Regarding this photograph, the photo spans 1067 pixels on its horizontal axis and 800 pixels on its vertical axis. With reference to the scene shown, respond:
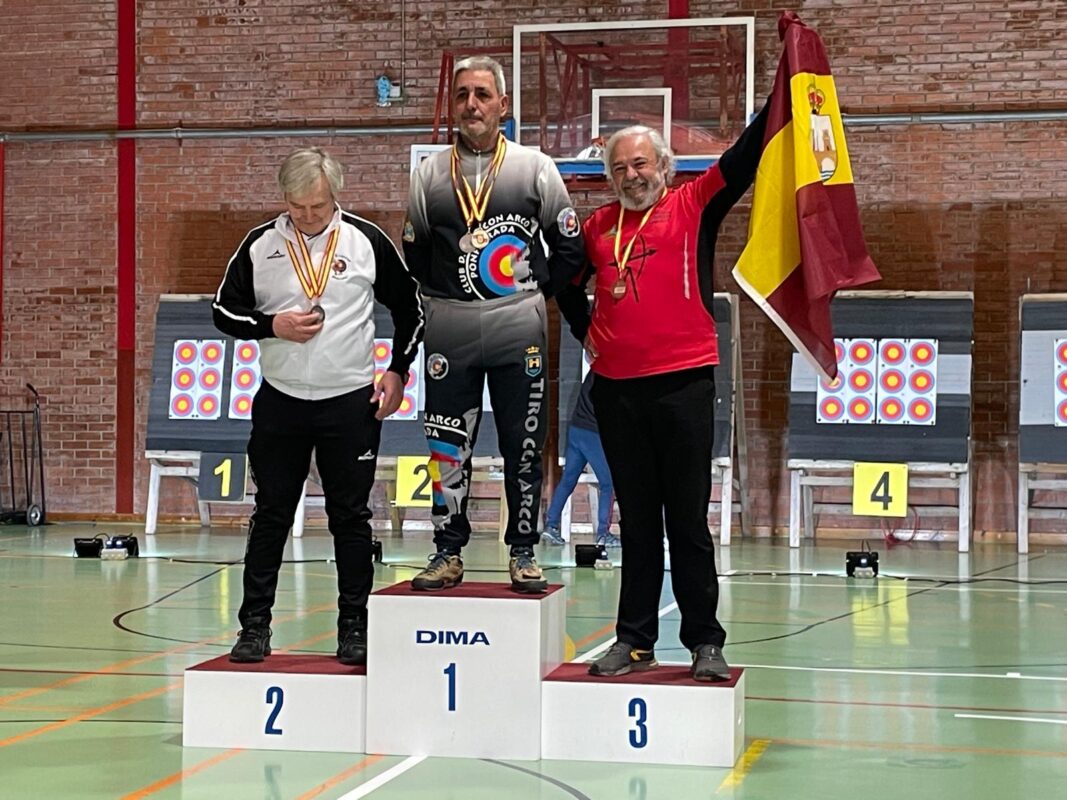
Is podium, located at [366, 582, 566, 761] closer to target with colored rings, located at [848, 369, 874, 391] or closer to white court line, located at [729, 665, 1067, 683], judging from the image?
white court line, located at [729, 665, 1067, 683]

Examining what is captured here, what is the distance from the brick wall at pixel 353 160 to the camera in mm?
9641

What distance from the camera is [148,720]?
3.96 metres

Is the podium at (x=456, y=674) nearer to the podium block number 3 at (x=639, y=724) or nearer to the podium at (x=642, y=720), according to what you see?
the podium at (x=642, y=720)

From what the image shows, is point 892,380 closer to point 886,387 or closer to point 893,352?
point 886,387

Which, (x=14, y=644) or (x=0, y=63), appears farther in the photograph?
(x=0, y=63)

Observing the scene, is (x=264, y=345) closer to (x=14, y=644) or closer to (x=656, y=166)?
(x=656, y=166)

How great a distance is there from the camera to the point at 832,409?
9539 mm

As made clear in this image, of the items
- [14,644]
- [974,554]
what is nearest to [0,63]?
[14,644]

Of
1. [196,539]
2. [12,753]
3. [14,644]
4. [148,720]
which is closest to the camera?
[12,753]

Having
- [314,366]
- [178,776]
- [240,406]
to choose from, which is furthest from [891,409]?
[178,776]

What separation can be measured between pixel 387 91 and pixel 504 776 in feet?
25.3

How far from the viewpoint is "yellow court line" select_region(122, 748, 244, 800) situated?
3.16 metres

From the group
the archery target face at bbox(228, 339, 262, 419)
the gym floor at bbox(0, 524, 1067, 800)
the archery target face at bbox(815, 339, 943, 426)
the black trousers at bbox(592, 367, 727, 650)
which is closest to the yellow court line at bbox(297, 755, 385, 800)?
the gym floor at bbox(0, 524, 1067, 800)

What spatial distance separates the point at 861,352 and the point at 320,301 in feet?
21.5
